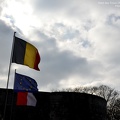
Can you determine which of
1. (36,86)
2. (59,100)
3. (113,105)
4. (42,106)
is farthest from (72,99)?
(113,105)

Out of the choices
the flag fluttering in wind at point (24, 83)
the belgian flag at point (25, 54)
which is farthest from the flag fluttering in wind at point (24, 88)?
the belgian flag at point (25, 54)

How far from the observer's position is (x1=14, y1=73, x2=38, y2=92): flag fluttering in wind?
1222 cm

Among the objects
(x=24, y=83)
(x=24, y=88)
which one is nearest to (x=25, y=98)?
(x=24, y=88)

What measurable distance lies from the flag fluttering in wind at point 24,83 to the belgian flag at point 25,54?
0.57 metres

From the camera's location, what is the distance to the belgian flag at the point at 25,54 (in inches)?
483

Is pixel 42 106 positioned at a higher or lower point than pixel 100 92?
lower

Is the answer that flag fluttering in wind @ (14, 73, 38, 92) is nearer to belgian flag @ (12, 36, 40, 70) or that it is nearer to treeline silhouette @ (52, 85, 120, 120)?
→ belgian flag @ (12, 36, 40, 70)

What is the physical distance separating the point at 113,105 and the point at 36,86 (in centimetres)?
3698

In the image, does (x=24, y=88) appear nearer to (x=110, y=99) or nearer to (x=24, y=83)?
(x=24, y=83)

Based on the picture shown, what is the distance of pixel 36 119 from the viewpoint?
25.4 m

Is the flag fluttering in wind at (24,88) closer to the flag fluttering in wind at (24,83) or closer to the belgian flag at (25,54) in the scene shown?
the flag fluttering in wind at (24,83)

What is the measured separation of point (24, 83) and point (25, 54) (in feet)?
4.17

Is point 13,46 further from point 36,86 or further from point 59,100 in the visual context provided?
point 59,100

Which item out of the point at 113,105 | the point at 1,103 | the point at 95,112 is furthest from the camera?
the point at 113,105
